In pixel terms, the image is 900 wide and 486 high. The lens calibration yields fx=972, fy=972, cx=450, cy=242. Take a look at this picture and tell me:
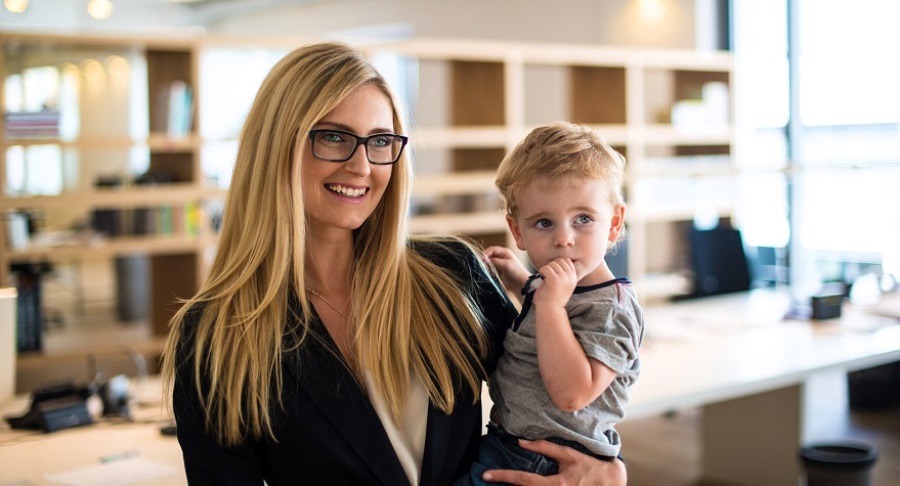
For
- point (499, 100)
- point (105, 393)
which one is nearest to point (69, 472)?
point (105, 393)

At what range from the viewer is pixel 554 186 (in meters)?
1.71

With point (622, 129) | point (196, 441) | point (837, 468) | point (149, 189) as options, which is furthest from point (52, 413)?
point (622, 129)

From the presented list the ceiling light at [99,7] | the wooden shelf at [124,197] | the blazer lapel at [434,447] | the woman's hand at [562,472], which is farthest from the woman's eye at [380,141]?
the ceiling light at [99,7]

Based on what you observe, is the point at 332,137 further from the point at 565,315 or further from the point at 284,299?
the point at 565,315

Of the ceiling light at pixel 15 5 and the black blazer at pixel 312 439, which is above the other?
the ceiling light at pixel 15 5

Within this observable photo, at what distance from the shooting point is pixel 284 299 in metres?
1.74

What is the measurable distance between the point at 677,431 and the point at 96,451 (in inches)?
144

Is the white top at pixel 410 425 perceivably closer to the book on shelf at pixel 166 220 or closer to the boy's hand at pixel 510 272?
the boy's hand at pixel 510 272

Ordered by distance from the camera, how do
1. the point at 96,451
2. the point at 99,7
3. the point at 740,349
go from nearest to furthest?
the point at 96,451, the point at 740,349, the point at 99,7

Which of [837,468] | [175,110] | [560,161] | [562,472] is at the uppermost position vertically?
[175,110]

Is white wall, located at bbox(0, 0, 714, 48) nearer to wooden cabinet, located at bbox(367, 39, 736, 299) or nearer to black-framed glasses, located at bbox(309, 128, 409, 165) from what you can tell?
wooden cabinet, located at bbox(367, 39, 736, 299)

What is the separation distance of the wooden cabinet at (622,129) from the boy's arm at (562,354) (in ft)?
11.5

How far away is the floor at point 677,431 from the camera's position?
4.66m

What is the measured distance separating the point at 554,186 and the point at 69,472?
1.43 meters
